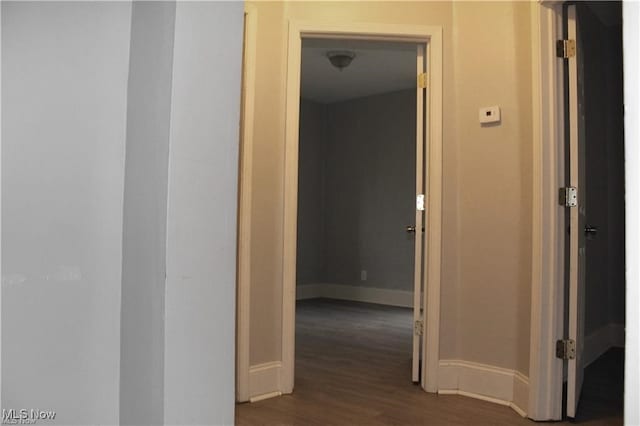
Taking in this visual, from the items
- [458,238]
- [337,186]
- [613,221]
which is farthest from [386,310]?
[458,238]

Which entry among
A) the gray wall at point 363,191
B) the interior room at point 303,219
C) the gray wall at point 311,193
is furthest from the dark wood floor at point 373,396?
the gray wall at point 311,193

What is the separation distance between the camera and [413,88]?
6.62 metres

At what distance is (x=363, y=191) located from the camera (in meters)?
7.00

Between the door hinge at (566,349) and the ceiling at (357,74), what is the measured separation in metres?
3.05

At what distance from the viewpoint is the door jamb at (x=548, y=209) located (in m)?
2.66

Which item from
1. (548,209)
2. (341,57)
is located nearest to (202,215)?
(548,209)

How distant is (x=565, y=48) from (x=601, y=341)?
252 cm

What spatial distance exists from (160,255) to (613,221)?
4286mm

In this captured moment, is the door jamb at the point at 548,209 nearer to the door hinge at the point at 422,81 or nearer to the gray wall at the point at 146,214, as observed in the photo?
the door hinge at the point at 422,81

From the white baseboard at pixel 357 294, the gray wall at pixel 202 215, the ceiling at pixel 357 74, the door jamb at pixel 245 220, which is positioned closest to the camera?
the gray wall at pixel 202 215

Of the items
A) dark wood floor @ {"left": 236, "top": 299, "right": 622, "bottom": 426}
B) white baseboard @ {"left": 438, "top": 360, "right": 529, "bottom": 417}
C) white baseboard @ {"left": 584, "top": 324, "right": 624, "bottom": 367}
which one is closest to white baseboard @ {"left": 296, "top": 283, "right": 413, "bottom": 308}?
dark wood floor @ {"left": 236, "top": 299, "right": 622, "bottom": 426}

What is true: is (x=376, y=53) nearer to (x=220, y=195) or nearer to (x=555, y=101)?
(x=555, y=101)

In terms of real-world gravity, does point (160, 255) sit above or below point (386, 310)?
above

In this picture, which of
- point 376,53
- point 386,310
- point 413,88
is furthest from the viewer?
point 413,88
